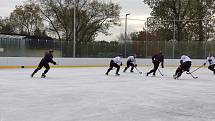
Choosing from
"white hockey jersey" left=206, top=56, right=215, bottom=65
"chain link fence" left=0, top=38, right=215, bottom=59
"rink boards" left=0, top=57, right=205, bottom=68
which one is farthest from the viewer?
"chain link fence" left=0, top=38, right=215, bottom=59

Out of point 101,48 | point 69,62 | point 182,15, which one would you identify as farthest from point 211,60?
point 182,15

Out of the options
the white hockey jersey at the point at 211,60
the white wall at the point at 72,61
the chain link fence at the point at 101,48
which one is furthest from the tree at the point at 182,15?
the white hockey jersey at the point at 211,60

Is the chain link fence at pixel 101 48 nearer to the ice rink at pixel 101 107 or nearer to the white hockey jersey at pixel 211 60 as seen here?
the white hockey jersey at pixel 211 60

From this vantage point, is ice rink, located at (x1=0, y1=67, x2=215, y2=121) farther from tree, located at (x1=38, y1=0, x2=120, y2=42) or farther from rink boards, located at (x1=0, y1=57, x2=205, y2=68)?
tree, located at (x1=38, y1=0, x2=120, y2=42)

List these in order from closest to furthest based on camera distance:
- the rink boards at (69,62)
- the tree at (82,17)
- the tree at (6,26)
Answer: the rink boards at (69,62) → the tree at (82,17) → the tree at (6,26)

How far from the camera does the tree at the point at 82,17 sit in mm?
40719

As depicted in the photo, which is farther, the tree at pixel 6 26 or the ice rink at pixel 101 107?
the tree at pixel 6 26

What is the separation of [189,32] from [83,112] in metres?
36.7

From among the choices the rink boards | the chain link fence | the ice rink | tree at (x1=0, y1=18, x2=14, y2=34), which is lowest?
the ice rink

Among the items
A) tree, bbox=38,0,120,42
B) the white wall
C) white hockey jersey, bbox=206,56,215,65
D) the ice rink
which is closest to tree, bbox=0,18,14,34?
tree, bbox=38,0,120,42

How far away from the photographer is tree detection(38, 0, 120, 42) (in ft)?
134

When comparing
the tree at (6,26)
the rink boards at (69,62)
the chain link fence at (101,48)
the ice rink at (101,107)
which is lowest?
the ice rink at (101,107)

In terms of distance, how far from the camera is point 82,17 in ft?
135

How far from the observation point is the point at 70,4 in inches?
1572
